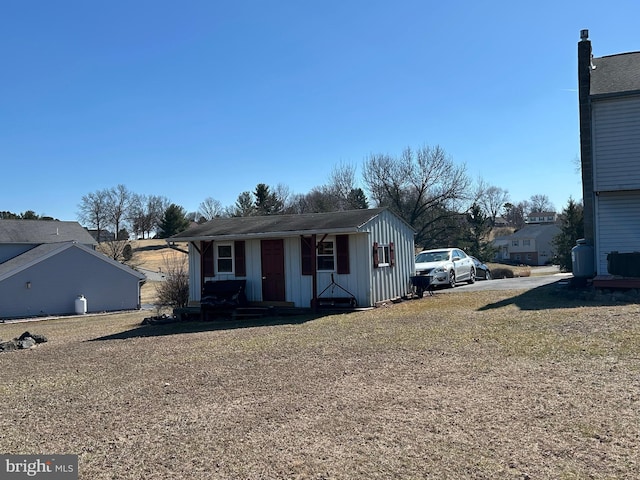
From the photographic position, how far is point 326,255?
16.6m

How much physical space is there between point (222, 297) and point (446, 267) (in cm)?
952

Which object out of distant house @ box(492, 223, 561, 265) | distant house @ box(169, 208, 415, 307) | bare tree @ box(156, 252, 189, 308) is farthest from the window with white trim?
distant house @ box(492, 223, 561, 265)

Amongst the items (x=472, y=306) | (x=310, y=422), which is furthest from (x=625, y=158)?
(x=310, y=422)

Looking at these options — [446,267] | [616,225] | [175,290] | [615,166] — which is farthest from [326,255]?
[615,166]

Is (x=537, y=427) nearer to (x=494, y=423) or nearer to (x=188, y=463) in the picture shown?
(x=494, y=423)

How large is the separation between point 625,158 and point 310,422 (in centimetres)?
1452

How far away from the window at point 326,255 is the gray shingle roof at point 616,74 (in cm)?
938

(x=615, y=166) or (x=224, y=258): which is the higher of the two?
(x=615, y=166)

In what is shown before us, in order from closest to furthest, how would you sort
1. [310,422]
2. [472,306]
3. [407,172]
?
1. [310,422]
2. [472,306]
3. [407,172]

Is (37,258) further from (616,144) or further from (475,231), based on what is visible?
(475,231)

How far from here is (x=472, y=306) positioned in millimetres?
14430

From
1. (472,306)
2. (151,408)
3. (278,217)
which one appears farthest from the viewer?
(278,217)

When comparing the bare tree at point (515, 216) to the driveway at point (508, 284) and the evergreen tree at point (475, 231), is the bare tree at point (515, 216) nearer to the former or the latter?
the evergreen tree at point (475, 231)

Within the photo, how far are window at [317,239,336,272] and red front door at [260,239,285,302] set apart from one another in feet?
4.28
